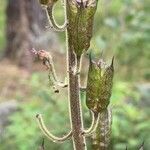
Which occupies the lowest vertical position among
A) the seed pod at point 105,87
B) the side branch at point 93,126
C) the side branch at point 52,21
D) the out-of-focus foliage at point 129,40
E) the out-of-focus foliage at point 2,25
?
the out-of-focus foliage at point 2,25

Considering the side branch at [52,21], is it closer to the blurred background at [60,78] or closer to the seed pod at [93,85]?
the seed pod at [93,85]

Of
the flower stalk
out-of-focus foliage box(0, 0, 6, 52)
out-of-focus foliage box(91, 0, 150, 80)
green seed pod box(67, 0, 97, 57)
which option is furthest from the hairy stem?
out-of-focus foliage box(0, 0, 6, 52)

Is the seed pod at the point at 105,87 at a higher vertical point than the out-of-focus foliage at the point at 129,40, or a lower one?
higher

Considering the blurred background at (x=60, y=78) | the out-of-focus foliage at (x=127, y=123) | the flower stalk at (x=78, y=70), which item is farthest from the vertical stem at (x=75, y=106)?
the out-of-focus foliage at (x=127, y=123)

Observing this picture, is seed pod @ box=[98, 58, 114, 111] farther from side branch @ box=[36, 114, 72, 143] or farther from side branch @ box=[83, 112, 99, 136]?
side branch @ box=[36, 114, 72, 143]

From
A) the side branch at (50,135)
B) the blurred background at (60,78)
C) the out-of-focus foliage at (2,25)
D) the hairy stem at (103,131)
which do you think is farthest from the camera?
the out-of-focus foliage at (2,25)

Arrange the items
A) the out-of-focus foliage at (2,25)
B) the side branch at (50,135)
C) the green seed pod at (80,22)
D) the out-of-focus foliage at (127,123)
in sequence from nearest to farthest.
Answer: the green seed pod at (80,22), the side branch at (50,135), the out-of-focus foliage at (127,123), the out-of-focus foliage at (2,25)
